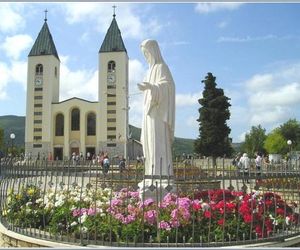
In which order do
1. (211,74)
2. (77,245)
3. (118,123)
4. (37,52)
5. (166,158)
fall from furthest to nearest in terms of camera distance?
(37,52) < (118,123) < (211,74) < (166,158) < (77,245)

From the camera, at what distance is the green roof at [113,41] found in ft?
261

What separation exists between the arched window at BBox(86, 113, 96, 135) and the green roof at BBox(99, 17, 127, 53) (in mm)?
12163

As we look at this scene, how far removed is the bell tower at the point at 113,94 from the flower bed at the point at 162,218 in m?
66.0

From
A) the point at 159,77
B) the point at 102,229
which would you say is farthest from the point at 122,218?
the point at 159,77

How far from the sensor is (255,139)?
281ft

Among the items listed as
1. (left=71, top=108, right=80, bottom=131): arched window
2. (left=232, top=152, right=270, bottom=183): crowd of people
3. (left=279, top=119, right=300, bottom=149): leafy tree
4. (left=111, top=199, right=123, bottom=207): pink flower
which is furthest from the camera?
(left=71, top=108, right=80, bottom=131): arched window

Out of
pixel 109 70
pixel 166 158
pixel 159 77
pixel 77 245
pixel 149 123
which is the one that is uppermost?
pixel 109 70

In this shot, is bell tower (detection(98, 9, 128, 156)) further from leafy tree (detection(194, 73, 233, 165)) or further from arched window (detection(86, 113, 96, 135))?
leafy tree (detection(194, 73, 233, 165))

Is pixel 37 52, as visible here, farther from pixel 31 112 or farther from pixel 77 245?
pixel 77 245

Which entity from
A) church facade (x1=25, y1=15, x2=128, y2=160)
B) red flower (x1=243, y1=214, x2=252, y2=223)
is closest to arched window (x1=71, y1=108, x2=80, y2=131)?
church facade (x1=25, y1=15, x2=128, y2=160)

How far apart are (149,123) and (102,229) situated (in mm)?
3708

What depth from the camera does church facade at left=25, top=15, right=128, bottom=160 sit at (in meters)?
76.6

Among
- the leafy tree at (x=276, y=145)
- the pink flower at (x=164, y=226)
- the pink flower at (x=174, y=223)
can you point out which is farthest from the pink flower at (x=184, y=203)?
A: the leafy tree at (x=276, y=145)

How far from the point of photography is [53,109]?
263ft
